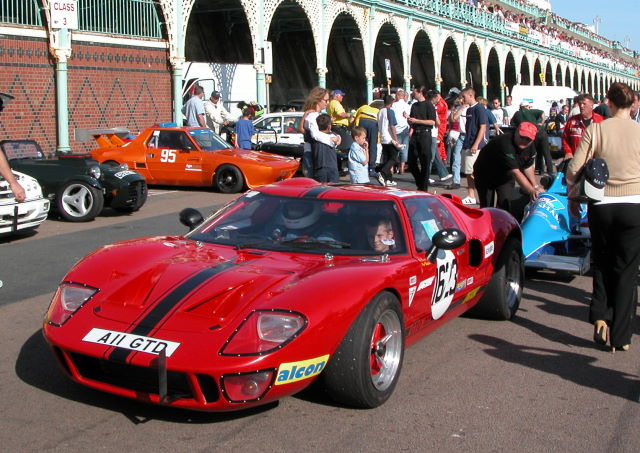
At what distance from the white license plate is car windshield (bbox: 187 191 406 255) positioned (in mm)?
1165

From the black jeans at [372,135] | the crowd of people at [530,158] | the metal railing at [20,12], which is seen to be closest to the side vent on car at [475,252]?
the crowd of people at [530,158]

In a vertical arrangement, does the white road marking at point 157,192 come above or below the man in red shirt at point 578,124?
below

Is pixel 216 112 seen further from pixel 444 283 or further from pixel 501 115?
pixel 444 283

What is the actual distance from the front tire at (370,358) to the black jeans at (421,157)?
870 cm

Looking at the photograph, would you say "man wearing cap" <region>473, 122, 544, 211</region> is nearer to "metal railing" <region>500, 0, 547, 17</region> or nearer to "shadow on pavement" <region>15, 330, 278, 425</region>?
"shadow on pavement" <region>15, 330, 278, 425</region>

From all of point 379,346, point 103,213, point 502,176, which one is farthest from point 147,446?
point 103,213

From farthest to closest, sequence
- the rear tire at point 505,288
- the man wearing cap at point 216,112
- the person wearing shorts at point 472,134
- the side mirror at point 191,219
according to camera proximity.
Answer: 1. the man wearing cap at point 216,112
2. the person wearing shorts at point 472,134
3. the rear tire at point 505,288
4. the side mirror at point 191,219

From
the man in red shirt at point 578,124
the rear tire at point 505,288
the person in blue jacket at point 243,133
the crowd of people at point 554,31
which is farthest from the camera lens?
the crowd of people at point 554,31

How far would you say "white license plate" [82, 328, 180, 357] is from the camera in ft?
12.1

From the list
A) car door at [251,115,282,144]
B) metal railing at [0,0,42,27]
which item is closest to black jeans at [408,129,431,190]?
car door at [251,115,282,144]

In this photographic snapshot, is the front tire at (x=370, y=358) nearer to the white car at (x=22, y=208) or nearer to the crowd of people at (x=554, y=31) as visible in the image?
the white car at (x=22, y=208)

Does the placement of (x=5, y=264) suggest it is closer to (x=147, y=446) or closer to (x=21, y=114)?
(x=147, y=446)

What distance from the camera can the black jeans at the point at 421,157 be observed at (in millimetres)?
13000

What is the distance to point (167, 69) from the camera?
22109 mm
